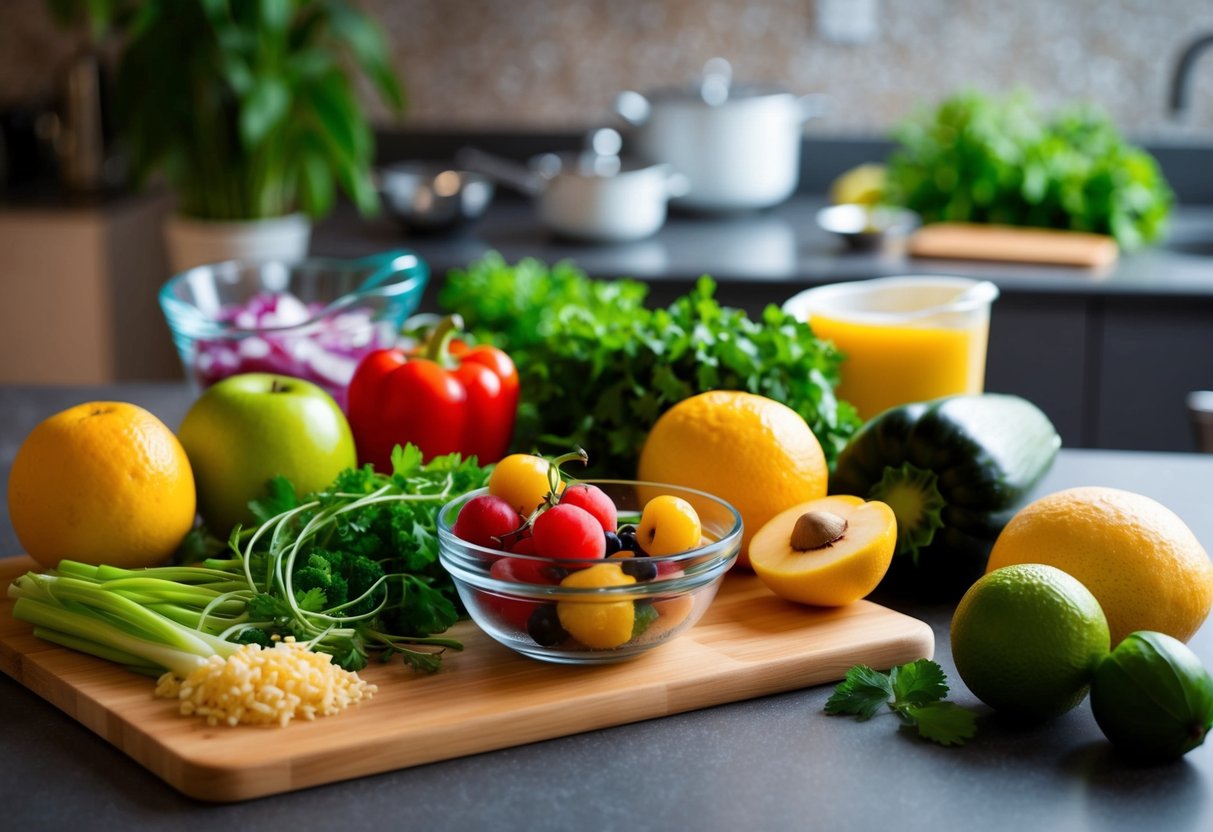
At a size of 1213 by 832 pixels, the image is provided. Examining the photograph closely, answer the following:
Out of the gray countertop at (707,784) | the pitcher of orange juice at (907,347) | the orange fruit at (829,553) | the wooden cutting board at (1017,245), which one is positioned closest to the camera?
the gray countertop at (707,784)

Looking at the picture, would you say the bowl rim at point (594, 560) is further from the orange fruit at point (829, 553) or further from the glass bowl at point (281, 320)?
the glass bowl at point (281, 320)

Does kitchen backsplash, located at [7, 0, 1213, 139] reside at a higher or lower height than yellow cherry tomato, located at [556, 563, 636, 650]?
higher

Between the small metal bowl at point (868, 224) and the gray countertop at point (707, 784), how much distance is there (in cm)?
191

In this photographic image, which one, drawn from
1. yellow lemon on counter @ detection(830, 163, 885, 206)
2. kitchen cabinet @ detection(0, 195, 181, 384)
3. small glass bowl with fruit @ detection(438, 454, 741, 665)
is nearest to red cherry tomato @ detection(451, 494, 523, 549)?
small glass bowl with fruit @ detection(438, 454, 741, 665)

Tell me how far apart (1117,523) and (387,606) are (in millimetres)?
544

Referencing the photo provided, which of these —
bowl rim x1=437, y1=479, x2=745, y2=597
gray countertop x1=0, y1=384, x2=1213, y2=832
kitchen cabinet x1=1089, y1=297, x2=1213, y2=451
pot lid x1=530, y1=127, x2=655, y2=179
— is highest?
pot lid x1=530, y1=127, x2=655, y2=179

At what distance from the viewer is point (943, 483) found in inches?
47.4

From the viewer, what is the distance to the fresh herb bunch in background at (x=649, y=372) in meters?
1.33

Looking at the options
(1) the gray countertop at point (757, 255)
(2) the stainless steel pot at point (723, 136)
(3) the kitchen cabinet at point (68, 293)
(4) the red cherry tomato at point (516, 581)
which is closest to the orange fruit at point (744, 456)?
(4) the red cherry tomato at point (516, 581)

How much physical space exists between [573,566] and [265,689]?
0.22m

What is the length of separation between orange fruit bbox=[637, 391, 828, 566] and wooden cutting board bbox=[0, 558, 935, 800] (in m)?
0.10

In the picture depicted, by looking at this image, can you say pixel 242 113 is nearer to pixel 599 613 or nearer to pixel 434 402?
pixel 434 402

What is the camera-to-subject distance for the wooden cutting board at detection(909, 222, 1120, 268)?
2.68 metres

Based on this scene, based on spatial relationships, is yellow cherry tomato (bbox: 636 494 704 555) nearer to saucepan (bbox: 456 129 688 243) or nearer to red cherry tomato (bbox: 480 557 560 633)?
red cherry tomato (bbox: 480 557 560 633)
